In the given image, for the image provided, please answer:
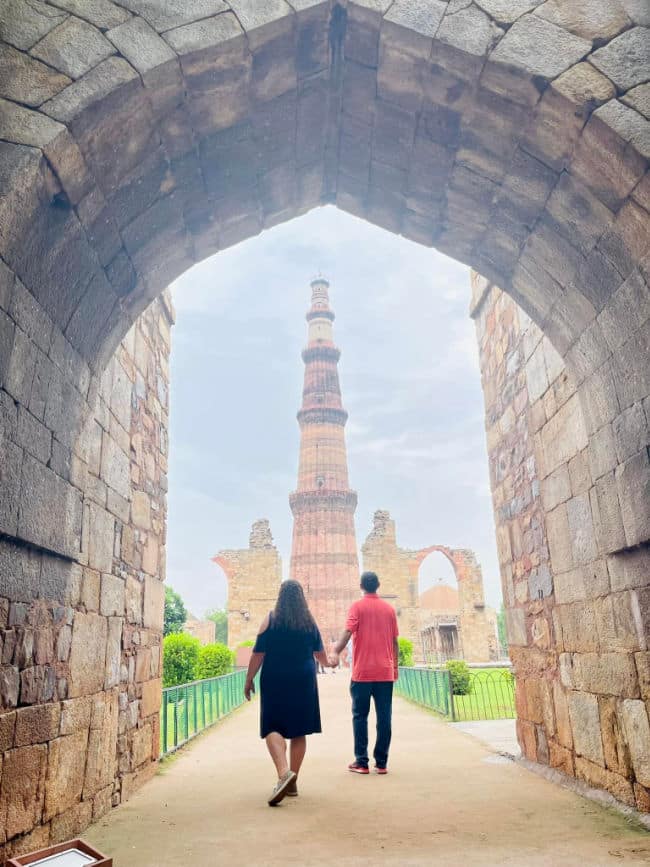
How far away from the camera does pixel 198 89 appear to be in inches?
114

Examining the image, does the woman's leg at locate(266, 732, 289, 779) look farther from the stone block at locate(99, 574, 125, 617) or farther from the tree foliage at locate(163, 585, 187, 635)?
the tree foliage at locate(163, 585, 187, 635)

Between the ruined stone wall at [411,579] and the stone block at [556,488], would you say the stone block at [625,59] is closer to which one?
the stone block at [556,488]

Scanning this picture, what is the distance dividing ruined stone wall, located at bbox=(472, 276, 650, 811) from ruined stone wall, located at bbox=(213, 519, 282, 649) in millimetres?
27050

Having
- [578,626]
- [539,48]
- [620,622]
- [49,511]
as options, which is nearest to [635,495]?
[620,622]

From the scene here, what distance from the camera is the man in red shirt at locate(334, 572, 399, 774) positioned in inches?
178

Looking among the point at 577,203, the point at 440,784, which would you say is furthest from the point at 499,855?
the point at 577,203

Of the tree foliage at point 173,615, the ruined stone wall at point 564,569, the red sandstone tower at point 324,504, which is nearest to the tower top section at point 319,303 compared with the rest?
the red sandstone tower at point 324,504

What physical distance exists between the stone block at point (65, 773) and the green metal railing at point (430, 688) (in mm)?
5855

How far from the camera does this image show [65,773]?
3100 mm

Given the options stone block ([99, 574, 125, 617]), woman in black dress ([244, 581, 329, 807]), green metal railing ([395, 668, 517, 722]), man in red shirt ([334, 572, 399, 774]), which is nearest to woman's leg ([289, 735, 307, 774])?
woman in black dress ([244, 581, 329, 807])

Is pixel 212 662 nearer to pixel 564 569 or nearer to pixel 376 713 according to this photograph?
pixel 376 713

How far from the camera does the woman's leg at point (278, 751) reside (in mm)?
3781

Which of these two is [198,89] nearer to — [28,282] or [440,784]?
[28,282]

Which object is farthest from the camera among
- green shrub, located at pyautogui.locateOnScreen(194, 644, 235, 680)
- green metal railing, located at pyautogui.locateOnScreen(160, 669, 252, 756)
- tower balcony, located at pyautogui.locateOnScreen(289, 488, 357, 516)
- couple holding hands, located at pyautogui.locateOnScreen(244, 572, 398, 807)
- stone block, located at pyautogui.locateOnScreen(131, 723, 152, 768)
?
tower balcony, located at pyautogui.locateOnScreen(289, 488, 357, 516)
